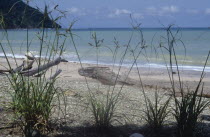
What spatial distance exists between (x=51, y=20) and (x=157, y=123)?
161 centimetres

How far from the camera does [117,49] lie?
179 inches

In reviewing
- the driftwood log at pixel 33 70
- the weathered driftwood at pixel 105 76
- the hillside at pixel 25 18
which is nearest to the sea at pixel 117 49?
the hillside at pixel 25 18

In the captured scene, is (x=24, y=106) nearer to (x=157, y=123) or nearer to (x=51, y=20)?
(x=51, y=20)

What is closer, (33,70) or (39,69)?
(39,69)

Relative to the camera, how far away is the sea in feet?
12.7

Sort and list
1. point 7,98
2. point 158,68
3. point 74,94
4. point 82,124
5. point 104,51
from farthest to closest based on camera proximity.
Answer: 1. point 104,51
2. point 158,68
3. point 74,94
4. point 7,98
5. point 82,124

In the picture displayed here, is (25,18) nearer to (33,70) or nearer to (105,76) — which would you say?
(33,70)

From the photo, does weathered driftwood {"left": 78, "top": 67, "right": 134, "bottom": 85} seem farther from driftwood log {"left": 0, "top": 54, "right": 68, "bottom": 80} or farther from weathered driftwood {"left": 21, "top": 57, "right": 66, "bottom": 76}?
weathered driftwood {"left": 21, "top": 57, "right": 66, "bottom": 76}

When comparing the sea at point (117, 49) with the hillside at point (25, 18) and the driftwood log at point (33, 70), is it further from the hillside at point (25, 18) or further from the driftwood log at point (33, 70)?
the driftwood log at point (33, 70)

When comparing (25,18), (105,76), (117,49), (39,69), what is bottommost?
(105,76)

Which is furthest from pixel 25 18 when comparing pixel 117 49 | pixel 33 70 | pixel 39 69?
pixel 33 70

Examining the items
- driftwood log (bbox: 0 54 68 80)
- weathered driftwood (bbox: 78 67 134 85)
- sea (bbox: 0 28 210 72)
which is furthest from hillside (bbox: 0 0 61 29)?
weathered driftwood (bbox: 78 67 134 85)

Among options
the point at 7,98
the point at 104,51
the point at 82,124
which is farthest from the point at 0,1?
the point at 104,51

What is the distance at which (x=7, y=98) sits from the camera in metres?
5.12
